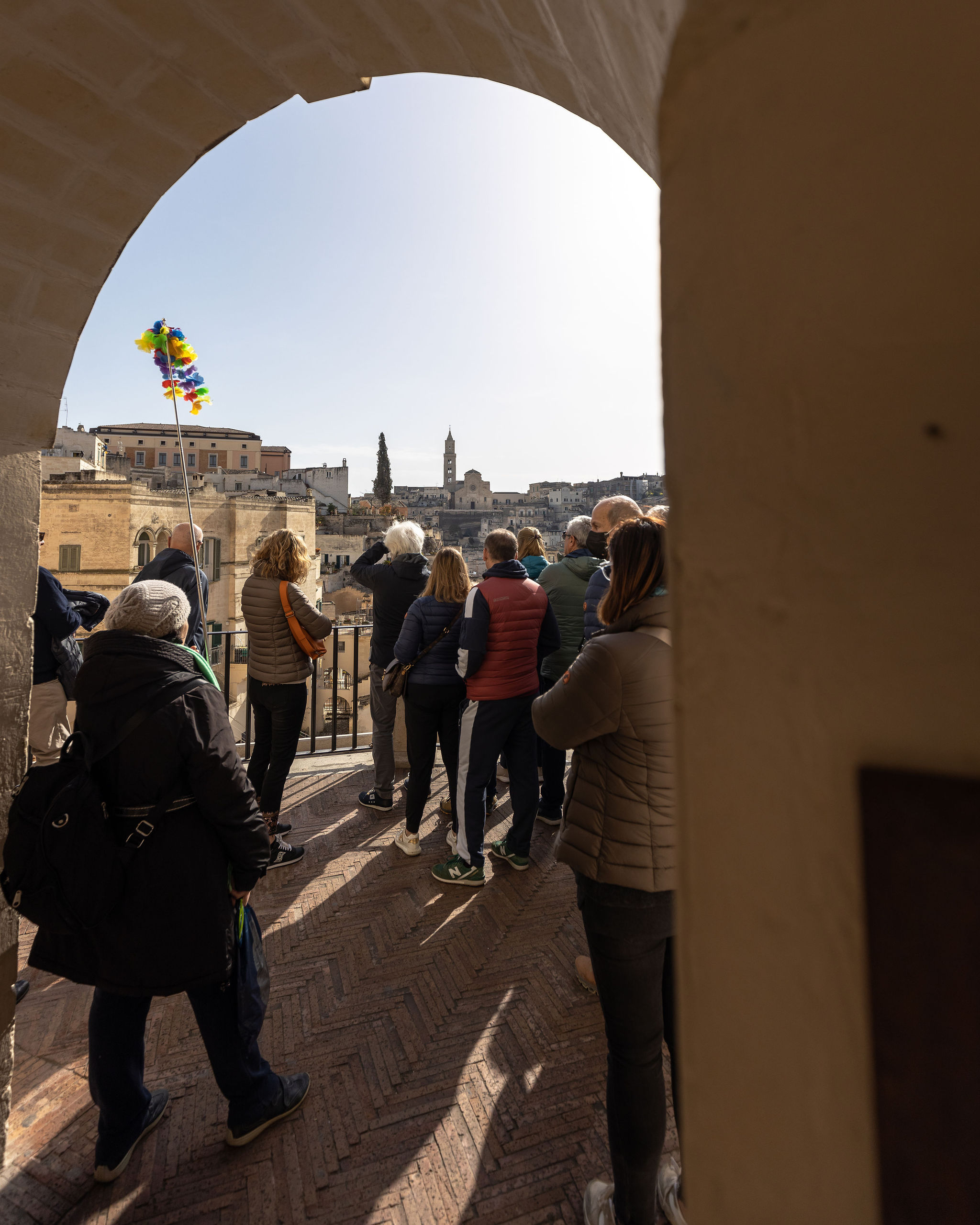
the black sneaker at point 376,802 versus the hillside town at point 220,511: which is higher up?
the hillside town at point 220,511

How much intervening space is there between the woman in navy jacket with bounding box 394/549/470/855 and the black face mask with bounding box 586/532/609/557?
879 millimetres

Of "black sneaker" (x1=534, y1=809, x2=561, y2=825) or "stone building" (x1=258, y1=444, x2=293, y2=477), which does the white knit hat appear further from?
"stone building" (x1=258, y1=444, x2=293, y2=477)

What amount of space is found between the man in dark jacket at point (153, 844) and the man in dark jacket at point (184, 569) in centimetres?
197

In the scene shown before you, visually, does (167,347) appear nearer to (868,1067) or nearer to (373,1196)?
(373,1196)

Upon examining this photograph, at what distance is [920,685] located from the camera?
338 millimetres

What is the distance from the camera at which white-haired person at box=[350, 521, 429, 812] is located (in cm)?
417

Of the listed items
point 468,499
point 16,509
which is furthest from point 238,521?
point 468,499

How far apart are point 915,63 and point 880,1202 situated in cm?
67

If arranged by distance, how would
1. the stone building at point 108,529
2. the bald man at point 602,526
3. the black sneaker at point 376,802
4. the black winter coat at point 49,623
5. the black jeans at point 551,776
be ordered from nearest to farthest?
the bald man at point 602,526 < the black winter coat at point 49,623 < the black jeans at point 551,776 < the black sneaker at point 376,802 < the stone building at point 108,529

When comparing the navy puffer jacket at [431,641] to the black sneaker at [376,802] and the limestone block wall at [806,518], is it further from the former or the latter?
the limestone block wall at [806,518]

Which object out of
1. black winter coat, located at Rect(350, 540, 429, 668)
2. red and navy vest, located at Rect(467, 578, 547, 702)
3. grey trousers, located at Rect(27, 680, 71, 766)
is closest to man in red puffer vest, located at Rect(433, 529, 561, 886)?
red and navy vest, located at Rect(467, 578, 547, 702)

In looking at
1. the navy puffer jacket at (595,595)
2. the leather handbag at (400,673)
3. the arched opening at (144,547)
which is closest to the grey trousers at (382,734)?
the leather handbag at (400,673)

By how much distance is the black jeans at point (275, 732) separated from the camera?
3680mm

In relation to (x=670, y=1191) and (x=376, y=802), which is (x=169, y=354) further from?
(x=670, y=1191)
